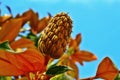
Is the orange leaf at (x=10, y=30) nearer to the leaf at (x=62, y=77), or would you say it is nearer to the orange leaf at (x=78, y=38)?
the leaf at (x=62, y=77)

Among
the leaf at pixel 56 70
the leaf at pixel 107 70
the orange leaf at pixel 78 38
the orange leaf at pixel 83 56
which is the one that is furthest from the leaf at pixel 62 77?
the orange leaf at pixel 78 38

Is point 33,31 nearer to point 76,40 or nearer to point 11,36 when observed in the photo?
point 76,40

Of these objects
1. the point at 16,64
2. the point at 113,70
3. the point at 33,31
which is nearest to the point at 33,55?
the point at 16,64

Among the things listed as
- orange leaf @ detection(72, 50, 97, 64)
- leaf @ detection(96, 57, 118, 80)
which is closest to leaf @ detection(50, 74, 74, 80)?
leaf @ detection(96, 57, 118, 80)

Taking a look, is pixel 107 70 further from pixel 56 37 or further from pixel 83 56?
pixel 83 56

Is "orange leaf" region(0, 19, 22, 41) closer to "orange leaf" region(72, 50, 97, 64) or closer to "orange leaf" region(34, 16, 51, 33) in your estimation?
"orange leaf" region(72, 50, 97, 64)

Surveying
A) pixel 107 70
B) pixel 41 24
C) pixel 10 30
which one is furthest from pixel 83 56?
pixel 107 70
